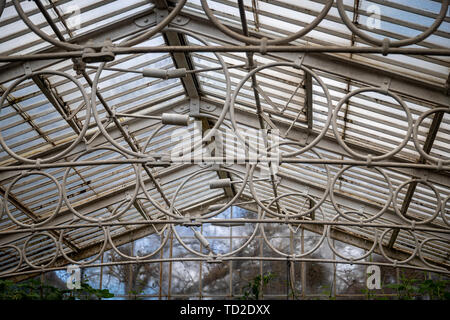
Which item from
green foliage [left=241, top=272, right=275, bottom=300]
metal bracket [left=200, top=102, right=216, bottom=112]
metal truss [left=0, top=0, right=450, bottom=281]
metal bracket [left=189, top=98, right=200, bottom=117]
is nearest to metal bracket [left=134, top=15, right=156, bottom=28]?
metal truss [left=0, top=0, right=450, bottom=281]

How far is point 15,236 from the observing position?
1864 cm

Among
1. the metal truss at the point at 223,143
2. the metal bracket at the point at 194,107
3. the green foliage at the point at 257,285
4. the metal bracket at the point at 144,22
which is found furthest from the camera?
the metal bracket at the point at 194,107

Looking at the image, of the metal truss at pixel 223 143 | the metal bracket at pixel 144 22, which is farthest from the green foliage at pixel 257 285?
the metal bracket at pixel 144 22

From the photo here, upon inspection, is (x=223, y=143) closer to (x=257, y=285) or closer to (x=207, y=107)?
(x=207, y=107)

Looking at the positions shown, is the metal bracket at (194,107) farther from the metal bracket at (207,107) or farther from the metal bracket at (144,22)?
the metal bracket at (144,22)

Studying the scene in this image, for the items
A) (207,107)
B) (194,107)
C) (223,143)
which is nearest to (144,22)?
(194,107)

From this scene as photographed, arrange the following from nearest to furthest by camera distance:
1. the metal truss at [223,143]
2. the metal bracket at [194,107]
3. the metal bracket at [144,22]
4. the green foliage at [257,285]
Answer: the metal truss at [223,143] < the green foliage at [257,285] < the metal bracket at [144,22] < the metal bracket at [194,107]

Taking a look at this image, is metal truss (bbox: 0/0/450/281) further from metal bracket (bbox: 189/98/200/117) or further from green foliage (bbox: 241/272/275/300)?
green foliage (bbox: 241/272/275/300)

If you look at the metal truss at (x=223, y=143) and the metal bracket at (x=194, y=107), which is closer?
the metal truss at (x=223, y=143)

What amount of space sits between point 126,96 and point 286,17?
5.29m

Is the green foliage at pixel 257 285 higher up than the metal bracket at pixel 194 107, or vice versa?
the metal bracket at pixel 194 107

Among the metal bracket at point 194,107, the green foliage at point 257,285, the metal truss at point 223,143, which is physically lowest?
the green foliage at point 257,285

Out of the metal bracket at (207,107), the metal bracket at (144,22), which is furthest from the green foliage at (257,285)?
the metal bracket at (144,22)

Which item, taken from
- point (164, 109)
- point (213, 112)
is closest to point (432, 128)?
point (213, 112)
